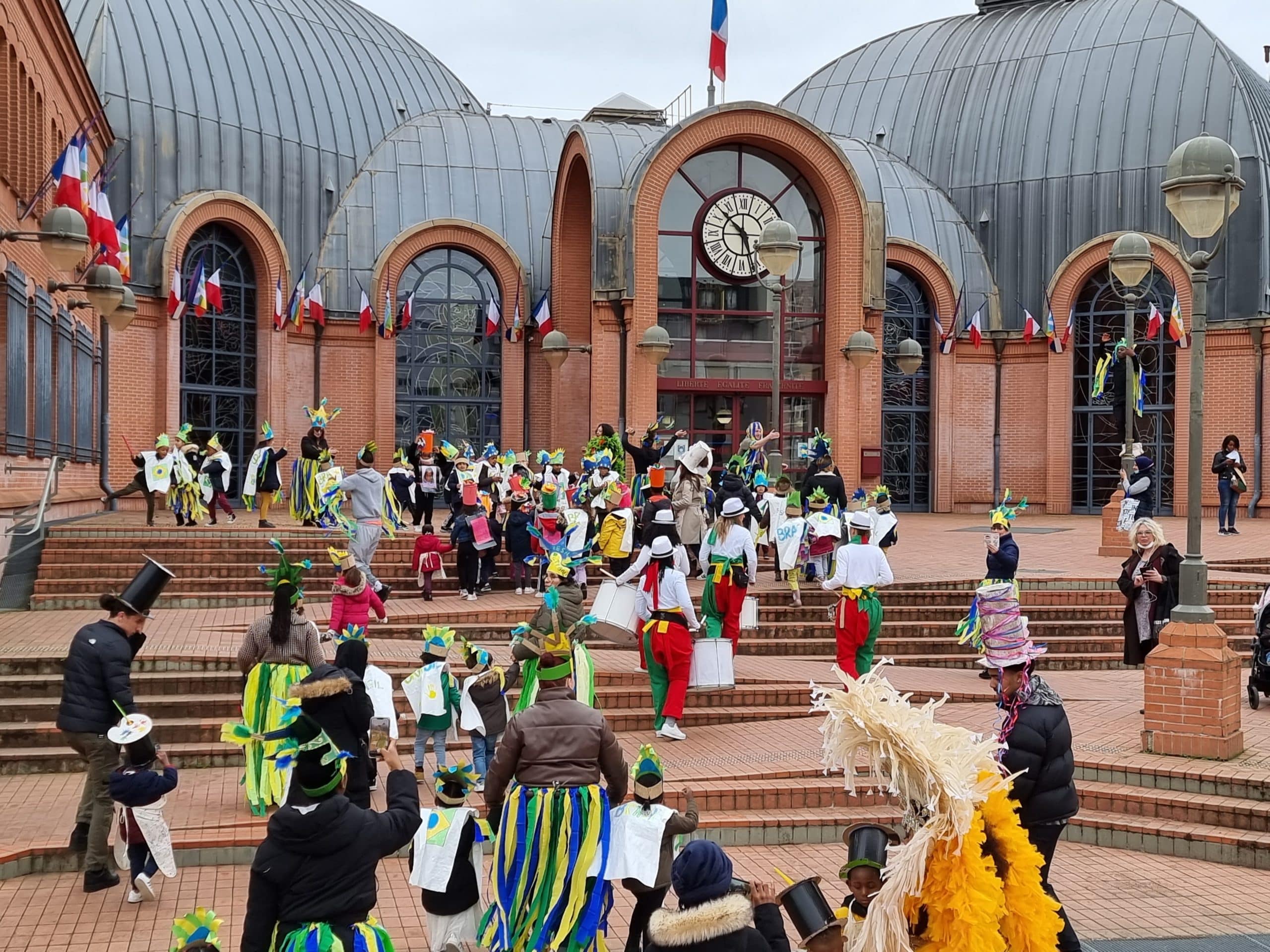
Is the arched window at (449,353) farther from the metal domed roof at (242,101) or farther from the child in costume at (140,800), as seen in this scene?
the child in costume at (140,800)

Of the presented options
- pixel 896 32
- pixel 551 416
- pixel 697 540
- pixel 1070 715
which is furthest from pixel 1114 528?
pixel 896 32

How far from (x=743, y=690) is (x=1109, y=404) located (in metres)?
21.2

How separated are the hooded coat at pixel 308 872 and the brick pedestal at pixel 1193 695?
7.38 metres

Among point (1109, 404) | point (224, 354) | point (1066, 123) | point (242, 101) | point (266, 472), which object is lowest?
point (266, 472)

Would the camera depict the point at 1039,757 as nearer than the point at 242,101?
Yes

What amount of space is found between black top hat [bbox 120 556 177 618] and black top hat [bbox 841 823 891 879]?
451cm

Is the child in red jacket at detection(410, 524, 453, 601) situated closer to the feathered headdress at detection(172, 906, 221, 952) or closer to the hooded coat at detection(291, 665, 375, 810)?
the hooded coat at detection(291, 665, 375, 810)

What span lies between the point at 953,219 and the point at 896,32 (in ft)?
25.6

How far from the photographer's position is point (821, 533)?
15977mm

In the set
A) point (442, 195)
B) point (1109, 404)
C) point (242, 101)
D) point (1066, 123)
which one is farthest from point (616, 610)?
point (1066, 123)

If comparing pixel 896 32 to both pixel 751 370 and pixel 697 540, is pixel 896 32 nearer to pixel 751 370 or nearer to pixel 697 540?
pixel 751 370

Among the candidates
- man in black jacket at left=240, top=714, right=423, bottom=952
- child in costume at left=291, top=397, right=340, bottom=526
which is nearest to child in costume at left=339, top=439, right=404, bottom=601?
child in costume at left=291, top=397, right=340, bottom=526

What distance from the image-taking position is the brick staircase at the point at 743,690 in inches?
358

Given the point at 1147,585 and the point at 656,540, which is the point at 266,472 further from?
the point at 1147,585
